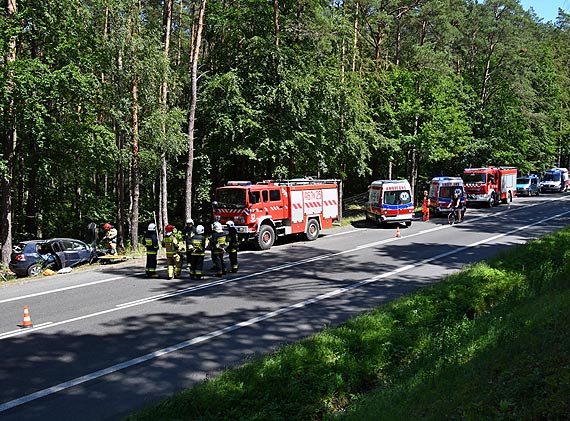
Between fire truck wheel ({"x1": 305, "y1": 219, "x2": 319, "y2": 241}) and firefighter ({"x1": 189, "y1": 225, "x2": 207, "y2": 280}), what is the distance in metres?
8.30

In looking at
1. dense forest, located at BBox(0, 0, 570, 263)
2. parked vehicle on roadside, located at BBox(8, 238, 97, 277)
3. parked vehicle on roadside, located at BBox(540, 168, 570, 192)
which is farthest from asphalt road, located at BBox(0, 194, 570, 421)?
parked vehicle on roadside, located at BBox(540, 168, 570, 192)

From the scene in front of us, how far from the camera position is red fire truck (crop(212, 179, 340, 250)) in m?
18.9

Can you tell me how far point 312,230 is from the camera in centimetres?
2194

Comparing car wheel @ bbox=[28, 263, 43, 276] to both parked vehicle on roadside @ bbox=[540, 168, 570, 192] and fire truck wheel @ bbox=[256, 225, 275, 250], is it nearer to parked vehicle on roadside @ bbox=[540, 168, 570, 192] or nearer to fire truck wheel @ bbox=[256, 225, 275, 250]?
fire truck wheel @ bbox=[256, 225, 275, 250]

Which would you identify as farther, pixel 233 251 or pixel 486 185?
pixel 486 185

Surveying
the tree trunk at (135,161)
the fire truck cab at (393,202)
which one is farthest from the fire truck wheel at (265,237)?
the fire truck cab at (393,202)

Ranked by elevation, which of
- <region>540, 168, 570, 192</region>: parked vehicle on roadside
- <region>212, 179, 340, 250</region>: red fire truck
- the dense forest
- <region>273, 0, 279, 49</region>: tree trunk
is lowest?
<region>212, 179, 340, 250</region>: red fire truck

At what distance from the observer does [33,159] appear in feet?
69.2

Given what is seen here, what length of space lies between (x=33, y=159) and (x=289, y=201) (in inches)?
428

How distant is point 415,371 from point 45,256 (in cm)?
1342

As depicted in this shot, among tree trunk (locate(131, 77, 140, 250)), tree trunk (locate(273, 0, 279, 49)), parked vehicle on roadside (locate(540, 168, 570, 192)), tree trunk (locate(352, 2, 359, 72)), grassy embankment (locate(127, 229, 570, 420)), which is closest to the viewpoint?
grassy embankment (locate(127, 229, 570, 420))

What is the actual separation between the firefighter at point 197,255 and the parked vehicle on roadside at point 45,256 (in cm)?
541

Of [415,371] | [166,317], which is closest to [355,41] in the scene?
[166,317]

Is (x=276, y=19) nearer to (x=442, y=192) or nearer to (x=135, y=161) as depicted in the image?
(x=135, y=161)
